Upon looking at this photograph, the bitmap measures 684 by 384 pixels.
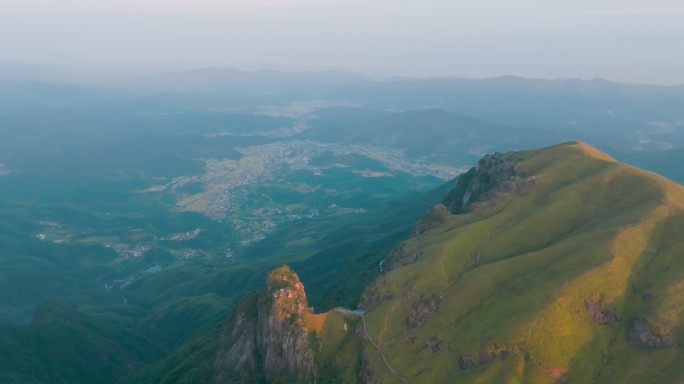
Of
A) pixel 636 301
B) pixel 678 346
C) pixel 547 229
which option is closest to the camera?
pixel 678 346

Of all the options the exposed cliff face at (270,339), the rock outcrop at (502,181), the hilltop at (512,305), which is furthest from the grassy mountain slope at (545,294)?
the exposed cliff face at (270,339)

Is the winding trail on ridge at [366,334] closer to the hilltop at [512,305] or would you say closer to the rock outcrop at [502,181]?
the hilltop at [512,305]

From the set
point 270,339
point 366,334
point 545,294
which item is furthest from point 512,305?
point 270,339

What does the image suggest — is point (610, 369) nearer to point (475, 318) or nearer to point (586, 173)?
point (475, 318)

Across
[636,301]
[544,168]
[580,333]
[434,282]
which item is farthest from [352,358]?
[544,168]

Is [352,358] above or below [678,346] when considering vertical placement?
below

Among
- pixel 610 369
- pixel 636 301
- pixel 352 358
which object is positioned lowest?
pixel 352 358

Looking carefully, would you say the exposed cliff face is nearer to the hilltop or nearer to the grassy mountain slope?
the hilltop

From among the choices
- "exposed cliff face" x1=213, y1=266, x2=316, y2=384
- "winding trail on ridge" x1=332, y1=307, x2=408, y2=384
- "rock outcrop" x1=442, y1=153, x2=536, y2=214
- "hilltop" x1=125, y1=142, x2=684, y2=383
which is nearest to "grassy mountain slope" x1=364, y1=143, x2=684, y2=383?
"hilltop" x1=125, y1=142, x2=684, y2=383

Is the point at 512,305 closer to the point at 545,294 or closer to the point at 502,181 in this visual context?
the point at 545,294
